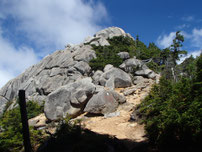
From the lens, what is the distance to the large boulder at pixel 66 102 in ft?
38.8

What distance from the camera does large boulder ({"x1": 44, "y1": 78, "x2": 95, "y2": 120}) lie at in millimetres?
11828

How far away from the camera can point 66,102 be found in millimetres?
12156

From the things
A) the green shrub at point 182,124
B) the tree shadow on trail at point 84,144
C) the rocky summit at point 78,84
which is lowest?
the tree shadow on trail at point 84,144

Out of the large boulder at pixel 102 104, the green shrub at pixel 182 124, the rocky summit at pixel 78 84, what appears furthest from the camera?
the rocky summit at pixel 78 84

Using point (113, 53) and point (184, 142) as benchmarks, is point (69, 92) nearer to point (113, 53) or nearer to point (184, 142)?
point (184, 142)

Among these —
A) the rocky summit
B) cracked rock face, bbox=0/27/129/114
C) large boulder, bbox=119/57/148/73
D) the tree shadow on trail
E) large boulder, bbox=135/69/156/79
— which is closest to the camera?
the tree shadow on trail

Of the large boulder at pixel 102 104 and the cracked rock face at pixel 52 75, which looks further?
the cracked rock face at pixel 52 75

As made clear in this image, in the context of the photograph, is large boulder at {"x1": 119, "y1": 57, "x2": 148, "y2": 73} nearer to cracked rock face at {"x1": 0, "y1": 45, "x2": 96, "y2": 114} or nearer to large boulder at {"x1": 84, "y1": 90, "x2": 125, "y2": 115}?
cracked rock face at {"x1": 0, "y1": 45, "x2": 96, "y2": 114}

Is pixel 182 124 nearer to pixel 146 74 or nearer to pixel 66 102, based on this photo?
pixel 66 102

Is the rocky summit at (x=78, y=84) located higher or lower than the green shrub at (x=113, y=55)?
lower

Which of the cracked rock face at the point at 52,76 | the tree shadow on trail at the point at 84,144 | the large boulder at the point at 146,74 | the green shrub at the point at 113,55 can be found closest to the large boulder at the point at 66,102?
the tree shadow on trail at the point at 84,144

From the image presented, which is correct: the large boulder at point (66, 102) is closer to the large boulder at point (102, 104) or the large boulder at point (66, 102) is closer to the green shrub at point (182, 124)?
the large boulder at point (102, 104)

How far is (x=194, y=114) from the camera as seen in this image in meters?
3.88

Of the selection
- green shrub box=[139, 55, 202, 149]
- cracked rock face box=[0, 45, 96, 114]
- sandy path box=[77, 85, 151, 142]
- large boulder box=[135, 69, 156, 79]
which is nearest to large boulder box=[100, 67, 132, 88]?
large boulder box=[135, 69, 156, 79]
